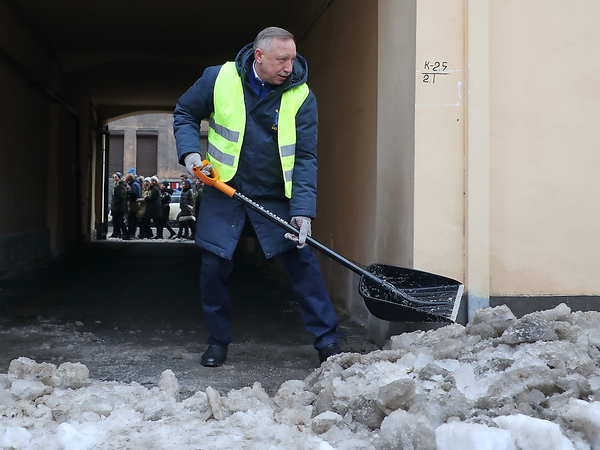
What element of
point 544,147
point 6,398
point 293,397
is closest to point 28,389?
point 6,398

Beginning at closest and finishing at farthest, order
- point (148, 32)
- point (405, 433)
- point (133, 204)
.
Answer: point (405, 433) → point (148, 32) → point (133, 204)

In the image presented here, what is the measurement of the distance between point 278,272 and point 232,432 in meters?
5.50

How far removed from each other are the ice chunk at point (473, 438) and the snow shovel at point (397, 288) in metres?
1.06

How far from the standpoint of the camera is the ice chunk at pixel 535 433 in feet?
5.67

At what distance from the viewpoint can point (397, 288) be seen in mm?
3057

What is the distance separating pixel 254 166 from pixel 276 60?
557 millimetres

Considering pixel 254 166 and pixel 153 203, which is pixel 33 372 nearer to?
pixel 254 166

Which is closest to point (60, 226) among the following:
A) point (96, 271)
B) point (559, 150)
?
point (96, 271)

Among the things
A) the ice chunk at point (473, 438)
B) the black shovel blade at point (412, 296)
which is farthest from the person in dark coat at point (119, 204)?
the ice chunk at point (473, 438)

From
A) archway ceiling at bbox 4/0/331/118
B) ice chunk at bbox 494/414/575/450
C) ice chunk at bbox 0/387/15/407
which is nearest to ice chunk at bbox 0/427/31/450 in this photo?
ice chunk at bbox 0/387/15/407

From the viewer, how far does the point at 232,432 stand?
6.93ft

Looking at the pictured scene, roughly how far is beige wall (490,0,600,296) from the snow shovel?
620 millimetres

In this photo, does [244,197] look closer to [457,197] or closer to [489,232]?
[457,197]

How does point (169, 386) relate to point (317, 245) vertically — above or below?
below
